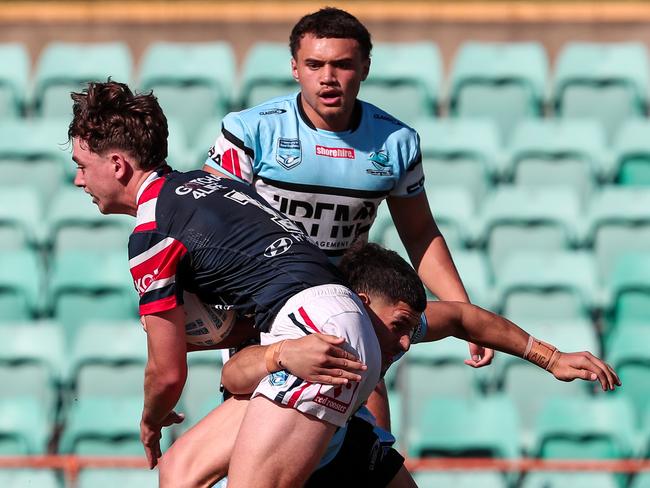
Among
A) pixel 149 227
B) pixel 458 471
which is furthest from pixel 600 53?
pixel 149 227

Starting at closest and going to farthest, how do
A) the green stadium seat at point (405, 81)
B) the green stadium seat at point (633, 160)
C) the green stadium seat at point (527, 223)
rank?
1. the green stadium seat at point (527, 223)
2. the green stadium seat at point (633, 160)
3. the green stadium seat at point (405, 81)

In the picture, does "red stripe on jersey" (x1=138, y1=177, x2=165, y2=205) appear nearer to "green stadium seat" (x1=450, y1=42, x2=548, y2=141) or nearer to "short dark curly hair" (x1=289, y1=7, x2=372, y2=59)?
"short dark curly hair" (x1=289, y1=7, x2=372, y2=59)

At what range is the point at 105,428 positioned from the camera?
329 inches

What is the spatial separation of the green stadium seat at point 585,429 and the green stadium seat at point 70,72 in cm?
546

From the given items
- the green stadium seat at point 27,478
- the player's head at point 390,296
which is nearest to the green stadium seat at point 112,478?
the green stadium seat at point 27,478

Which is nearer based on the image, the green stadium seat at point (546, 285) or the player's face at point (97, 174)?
the player's face at point (97, 174)

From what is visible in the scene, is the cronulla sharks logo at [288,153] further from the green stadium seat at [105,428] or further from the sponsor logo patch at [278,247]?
the green stadium seat at [105,428]

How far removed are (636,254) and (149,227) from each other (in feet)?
18.3

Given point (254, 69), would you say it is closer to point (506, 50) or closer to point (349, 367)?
point (506, 50)

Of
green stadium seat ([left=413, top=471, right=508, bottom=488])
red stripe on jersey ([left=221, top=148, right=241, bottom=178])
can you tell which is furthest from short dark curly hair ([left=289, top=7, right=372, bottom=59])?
green stadium seat ([left=413, top=471, right=508, bottom=488])

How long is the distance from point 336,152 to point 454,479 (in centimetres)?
293

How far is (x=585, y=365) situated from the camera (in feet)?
16.7

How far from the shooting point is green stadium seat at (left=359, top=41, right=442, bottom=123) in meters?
11.4

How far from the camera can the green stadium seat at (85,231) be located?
1005cm
